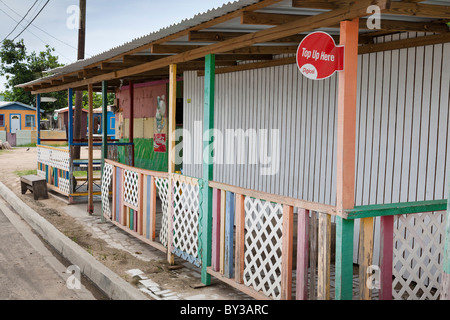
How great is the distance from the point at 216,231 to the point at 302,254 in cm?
151

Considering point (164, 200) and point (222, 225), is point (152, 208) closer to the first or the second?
point (164, 200)

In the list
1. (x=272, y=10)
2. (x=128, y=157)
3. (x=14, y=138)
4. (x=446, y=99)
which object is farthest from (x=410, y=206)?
(x=14, y=138)

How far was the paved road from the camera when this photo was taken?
5480 millimetres

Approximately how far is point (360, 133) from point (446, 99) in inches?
48.4

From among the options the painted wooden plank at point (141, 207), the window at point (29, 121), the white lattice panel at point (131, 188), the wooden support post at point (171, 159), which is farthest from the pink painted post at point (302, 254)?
the window at point (29, 121)

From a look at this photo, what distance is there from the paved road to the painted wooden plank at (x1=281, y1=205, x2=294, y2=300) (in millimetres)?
2360

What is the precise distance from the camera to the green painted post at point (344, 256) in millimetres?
3645

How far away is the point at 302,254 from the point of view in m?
4.10

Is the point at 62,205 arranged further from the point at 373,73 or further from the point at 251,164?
the point at 373,73

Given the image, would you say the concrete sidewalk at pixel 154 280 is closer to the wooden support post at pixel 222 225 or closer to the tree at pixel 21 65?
the wooden support post at pixel 222 225

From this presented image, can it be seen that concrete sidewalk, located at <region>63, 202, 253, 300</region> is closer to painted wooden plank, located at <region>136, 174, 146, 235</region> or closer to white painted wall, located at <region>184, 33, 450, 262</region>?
painted wooden plank, located at <region>136, 174, 146, 235</region>

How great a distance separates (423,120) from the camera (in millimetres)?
5352

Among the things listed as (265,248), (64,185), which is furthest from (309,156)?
(64,185)

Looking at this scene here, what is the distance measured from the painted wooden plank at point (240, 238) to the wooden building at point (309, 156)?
0.01 m
